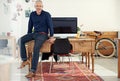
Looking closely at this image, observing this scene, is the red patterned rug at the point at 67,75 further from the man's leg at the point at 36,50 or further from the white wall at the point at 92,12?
the white wall at the point at 92,12

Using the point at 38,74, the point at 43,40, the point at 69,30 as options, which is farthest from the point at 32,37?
the point at 69,30

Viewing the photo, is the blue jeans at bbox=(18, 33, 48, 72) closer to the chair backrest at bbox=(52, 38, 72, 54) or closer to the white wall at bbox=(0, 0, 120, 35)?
the chair backrest at bbox=(52, 38, 72, 54)

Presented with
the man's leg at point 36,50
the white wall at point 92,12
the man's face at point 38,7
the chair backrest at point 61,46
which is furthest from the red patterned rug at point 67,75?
the white wall at point 92,12

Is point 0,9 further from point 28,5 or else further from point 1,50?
point 28,5

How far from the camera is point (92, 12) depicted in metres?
7.32

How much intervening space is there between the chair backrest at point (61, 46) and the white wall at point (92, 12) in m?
2.89

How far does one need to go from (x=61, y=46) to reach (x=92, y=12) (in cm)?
316

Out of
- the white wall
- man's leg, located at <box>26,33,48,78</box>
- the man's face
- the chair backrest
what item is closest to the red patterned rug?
man's leg, located at <box>26,33,48,78</box>

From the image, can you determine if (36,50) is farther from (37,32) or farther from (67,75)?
(67,75)

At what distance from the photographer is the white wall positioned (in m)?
7.25

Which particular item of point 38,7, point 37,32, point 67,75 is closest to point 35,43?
point 37,32

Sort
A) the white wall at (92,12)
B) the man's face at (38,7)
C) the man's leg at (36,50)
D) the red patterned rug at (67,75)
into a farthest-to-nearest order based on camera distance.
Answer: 1. the white wall at (92,12)
2. the man's face at (38,7)
3. the man's leg at (36,50)
4. the red patterned rug at (67,75)

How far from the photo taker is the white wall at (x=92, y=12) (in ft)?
23.8

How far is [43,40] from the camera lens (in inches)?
167
